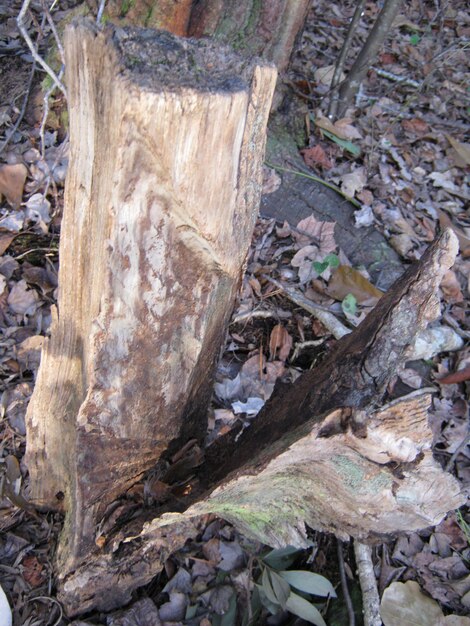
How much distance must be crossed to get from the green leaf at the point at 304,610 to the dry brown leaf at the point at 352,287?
1.53 meters

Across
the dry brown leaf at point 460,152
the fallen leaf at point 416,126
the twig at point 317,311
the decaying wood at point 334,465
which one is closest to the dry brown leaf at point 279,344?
the twig at point 317,311

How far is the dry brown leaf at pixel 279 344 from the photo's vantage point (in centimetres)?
268

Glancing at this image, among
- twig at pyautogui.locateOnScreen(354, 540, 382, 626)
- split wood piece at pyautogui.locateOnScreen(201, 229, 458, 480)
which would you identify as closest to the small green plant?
twig at pyautogui.locateOnScreen(354, 540, 382, 626)

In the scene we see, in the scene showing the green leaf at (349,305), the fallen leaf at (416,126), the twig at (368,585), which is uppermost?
the fallen leaf at (416,126)

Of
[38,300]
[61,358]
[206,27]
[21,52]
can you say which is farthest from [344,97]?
[61,358]

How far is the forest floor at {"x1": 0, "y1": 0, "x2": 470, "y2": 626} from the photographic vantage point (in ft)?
6.71

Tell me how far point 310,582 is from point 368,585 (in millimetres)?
227

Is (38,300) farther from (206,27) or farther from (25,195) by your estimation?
(206,27)

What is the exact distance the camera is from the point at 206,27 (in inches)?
111

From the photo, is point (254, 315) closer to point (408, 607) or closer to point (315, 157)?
point (315, 157)

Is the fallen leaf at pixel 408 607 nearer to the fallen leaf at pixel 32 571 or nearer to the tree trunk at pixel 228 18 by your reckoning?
the fallen leaf at pixel 32 571

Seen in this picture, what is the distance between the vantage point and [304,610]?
1.99 metres

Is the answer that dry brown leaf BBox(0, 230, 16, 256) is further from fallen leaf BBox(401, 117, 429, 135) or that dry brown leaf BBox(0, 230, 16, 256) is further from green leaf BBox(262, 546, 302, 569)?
fallen leaf BBox(401, 117, 429, 135)

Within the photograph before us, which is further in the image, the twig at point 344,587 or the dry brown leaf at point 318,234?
the dry brown leaf at point 318,234
